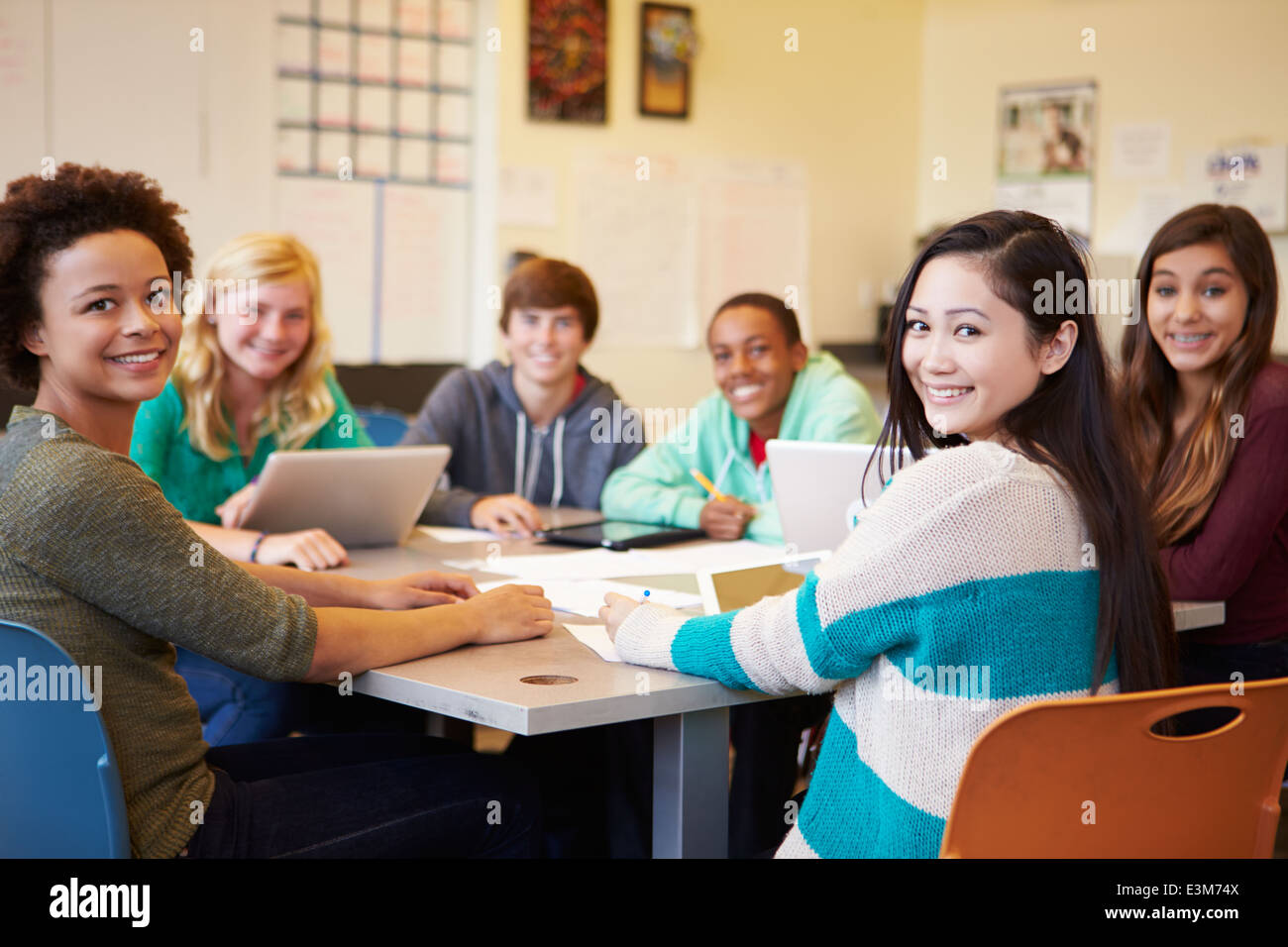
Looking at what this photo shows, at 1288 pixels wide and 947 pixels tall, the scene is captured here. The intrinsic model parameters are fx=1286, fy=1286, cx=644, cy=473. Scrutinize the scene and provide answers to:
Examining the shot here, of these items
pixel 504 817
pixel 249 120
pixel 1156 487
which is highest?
pixel 249 120

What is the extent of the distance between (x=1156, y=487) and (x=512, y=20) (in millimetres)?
3027

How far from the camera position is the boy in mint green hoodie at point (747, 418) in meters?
2.52

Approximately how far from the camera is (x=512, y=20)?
4.31m

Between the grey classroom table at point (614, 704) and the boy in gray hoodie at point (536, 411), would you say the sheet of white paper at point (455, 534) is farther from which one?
the grey classroom table at point (614, 704)

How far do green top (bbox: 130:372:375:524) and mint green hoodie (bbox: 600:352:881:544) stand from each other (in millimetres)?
714

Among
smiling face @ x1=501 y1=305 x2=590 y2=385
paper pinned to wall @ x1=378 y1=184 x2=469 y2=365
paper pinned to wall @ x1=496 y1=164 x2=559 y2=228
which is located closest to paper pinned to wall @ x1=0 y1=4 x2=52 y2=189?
paper pinned to wall @ x1=378 y1=184 x2=469 y2=365

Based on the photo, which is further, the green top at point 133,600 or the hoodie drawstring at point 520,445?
the hoodie drawstring at point 520,445

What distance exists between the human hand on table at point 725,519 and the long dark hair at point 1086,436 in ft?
3.21

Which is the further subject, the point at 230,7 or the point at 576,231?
the point at 576,231

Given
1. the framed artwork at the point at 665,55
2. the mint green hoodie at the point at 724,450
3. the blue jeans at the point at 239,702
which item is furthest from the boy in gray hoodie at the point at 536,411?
the framed artwork at the point at 665,55

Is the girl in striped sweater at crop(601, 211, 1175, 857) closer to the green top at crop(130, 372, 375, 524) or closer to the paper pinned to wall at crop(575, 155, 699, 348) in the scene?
the green top at crop(130, 372, 375, 524)

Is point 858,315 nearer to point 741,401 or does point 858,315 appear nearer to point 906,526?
point 741,401
